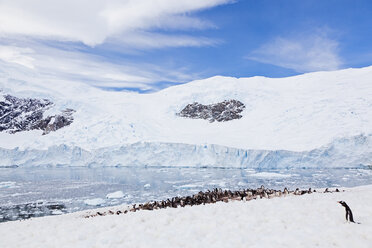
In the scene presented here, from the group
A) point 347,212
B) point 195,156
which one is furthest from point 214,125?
point 347,212

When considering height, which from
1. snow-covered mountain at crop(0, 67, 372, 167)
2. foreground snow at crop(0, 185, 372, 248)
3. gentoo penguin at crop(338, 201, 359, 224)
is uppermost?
snow-covered mountain at crop(0, 67, 372, 167)

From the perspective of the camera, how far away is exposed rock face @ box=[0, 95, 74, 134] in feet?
176

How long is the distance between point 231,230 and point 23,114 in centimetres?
5942

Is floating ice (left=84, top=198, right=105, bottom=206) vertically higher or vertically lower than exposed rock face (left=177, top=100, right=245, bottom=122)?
lower

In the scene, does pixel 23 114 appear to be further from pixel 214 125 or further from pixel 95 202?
pixel 95 202

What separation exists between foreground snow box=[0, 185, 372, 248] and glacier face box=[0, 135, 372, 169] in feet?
88.4

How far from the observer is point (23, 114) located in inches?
2219

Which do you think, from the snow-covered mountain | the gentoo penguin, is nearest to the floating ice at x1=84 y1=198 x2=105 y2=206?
the gentoo penguin

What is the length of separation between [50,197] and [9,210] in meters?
3.78

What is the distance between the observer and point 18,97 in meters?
56.8

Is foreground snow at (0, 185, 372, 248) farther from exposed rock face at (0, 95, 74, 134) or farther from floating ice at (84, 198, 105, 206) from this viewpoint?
exposed rock face at (0, 95, 74, 134)

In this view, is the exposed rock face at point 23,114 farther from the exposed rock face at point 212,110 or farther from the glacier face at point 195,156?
the exposed rock face at point 212,110

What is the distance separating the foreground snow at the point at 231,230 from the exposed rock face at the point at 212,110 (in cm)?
4255

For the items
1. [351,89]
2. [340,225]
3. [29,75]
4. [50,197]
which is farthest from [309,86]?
[29,75]
